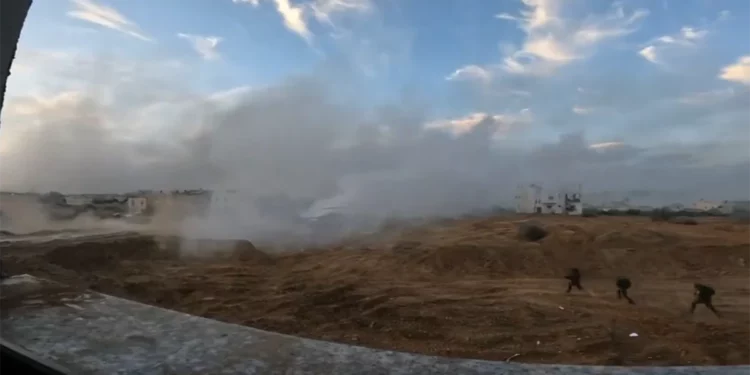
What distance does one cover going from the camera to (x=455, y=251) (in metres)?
11.8

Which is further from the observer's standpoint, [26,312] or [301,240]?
[301,240]

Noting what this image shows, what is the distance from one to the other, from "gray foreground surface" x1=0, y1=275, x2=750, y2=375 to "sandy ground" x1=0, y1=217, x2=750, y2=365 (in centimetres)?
310

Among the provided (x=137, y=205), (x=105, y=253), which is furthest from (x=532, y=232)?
(x=137, y=205)

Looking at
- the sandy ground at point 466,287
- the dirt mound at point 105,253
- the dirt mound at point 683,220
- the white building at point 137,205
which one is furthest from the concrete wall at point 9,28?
the dirt mound at point 683,220

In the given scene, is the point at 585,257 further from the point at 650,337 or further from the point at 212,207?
the point at 212,207

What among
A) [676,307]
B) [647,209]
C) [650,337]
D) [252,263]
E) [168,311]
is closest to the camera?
[168,311]

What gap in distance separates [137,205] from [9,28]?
69.4ft

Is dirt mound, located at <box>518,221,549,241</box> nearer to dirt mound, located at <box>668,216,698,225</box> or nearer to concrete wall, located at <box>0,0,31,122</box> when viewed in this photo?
dirt mound, located at <box>668,216,698,225</box>

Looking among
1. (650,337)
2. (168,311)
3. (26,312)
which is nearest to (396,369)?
(168,311)

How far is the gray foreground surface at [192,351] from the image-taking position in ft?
2.66

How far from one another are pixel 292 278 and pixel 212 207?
9.74m

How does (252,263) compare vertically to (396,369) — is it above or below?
below

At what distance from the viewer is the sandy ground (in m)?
5.67

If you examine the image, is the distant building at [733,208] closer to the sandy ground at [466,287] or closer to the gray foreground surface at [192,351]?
the sandy ground at [466,287]
